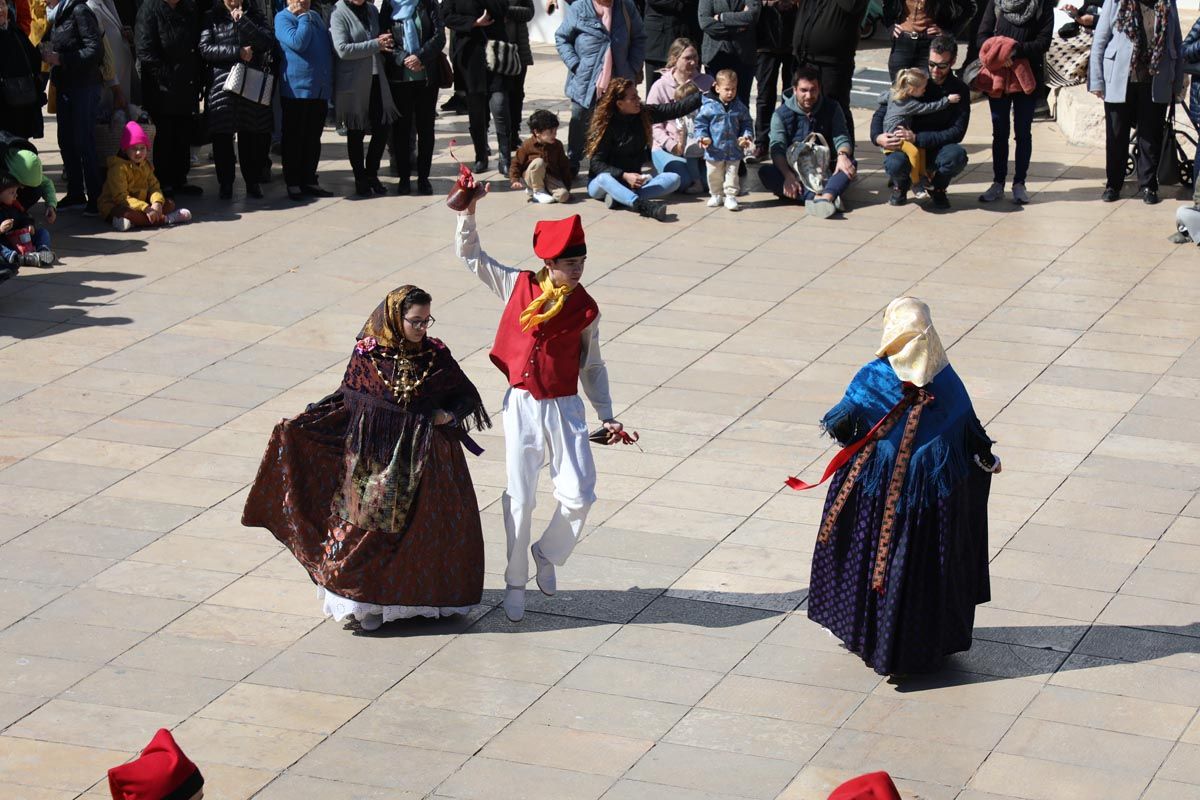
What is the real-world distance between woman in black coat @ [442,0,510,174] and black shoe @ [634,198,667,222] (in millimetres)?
1573

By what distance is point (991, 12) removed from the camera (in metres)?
15.6

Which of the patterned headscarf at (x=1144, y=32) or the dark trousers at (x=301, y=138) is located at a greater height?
the patterned headscarf at (x=1144, y=32)

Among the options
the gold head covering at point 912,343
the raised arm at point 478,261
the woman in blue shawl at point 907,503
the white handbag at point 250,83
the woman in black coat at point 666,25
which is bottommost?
the woman in blue shawl at point 907,503

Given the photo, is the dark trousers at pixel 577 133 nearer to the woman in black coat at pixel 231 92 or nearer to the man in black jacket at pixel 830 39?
the man in black jacket at pixel 830 39

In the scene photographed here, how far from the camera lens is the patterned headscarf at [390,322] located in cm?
776

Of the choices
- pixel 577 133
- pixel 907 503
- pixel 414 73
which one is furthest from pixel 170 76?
pixel 907 503

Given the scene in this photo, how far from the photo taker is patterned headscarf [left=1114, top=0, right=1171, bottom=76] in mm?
14805

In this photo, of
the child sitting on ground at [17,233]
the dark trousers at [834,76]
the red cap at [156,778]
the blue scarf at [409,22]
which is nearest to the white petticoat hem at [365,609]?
the red cap at [156,778]

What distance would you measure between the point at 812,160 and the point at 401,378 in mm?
7976

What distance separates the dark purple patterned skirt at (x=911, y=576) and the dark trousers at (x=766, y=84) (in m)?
9.40

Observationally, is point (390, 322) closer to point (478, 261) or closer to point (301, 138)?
point (478, 261)

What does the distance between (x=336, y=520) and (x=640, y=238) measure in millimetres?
6742

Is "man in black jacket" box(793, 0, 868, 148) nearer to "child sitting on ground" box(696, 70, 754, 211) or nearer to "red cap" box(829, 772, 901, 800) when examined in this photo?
"child sitting on ground" box(696, 70, 754, 211)

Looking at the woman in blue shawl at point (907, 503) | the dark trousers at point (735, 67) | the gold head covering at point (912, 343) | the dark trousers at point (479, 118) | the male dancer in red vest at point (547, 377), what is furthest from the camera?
the dark trousers at point (735, 67)
